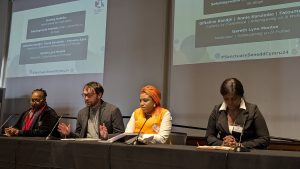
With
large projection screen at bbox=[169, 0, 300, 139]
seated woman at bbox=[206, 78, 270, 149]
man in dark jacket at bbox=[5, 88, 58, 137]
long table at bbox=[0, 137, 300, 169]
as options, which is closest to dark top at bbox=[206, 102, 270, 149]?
seated woman at bbox=[206, 78, 270, 149]

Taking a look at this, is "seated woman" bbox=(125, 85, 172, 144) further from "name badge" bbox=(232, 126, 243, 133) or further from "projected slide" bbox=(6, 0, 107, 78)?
"projected slide" bbox=(6, 0, 107, 78)

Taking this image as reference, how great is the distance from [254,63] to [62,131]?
169cm

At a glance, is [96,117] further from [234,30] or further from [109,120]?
[234,30]

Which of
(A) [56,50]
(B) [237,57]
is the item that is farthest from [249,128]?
(A) [56,50]

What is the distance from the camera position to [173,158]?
1.69 metres

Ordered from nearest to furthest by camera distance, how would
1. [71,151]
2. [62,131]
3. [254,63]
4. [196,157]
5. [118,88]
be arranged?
[196,157] < [71,151] < [62,131] < [254,63] < [118,88]

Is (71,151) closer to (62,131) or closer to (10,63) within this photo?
(62,131)

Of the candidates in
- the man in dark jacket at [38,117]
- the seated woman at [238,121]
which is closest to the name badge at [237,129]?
the seated woman at [238,121]

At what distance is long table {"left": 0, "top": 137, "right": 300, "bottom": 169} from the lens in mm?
1471

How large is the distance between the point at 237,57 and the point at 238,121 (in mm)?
985

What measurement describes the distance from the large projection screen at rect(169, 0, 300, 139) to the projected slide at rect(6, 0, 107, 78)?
1.06 m

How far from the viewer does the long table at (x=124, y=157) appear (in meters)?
1.47

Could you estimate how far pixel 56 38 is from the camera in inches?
174

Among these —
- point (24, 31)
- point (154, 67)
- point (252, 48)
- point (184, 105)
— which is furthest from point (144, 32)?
point (24, 31)
